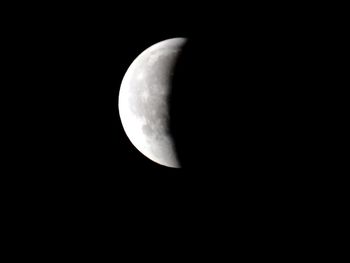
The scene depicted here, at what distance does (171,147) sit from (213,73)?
915 mm

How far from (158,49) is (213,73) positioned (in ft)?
2.89

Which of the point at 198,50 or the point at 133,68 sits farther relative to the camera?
the point at 133,68

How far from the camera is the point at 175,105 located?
3.33 metres

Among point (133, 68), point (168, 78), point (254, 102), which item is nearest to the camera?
point (254, 102)

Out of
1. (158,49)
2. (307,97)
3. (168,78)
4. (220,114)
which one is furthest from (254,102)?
(158,49)

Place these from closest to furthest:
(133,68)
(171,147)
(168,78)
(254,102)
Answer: (254,102), (168,78), (171,147), (133,68)

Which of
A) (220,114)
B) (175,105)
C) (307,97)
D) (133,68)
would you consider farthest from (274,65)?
(133,68)

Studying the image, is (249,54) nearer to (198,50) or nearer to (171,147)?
(198,50)

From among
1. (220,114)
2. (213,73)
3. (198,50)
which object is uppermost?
(198,50)

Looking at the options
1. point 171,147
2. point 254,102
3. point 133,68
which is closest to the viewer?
point 254,102

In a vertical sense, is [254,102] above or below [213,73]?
below

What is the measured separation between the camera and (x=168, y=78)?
3.40 meters

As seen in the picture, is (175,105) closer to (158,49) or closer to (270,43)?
(158,49)

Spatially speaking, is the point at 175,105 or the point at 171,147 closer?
the point at 175,105
